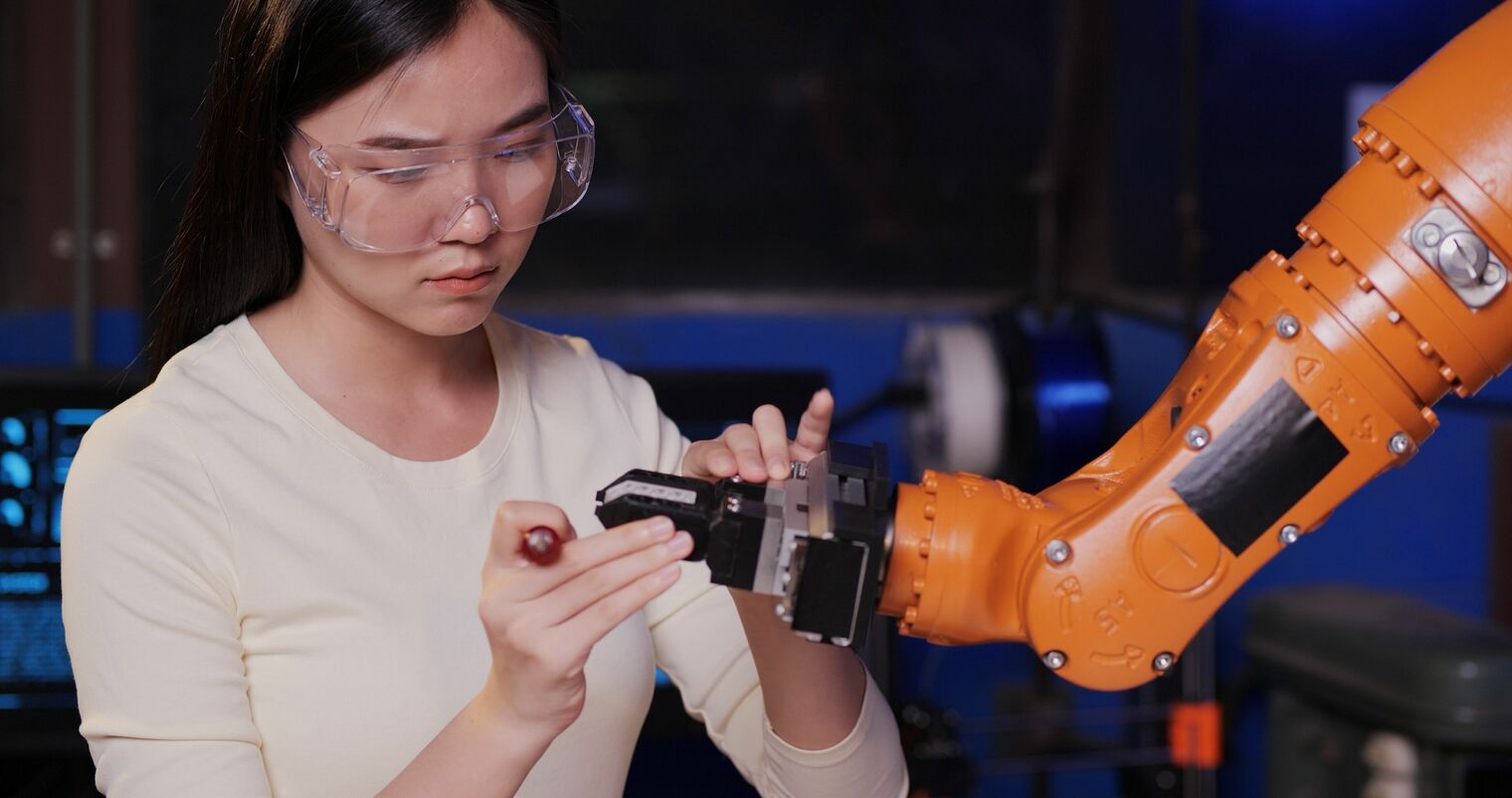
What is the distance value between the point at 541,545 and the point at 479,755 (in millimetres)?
167

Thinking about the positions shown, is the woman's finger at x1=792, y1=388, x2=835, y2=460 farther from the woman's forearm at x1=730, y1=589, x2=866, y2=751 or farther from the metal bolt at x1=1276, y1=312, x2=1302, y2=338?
the metal bolt at x1=1276, y1=312, x2=1302, y2=338

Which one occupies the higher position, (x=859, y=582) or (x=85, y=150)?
(x=85, y=150)

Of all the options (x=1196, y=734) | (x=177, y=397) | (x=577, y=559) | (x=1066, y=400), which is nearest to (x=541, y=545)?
(x=577, y=559)

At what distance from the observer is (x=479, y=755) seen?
973 mm

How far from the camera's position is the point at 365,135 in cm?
109

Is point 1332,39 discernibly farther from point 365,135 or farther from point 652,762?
point 365,135

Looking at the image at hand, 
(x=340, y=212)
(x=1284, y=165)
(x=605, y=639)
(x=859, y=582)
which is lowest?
(x=605, y=639)

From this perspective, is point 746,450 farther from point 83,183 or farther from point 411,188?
point 83,183

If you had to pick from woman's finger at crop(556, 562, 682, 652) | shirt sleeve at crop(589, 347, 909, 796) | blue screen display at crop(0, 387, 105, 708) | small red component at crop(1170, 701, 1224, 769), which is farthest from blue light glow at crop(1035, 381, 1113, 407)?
woman's finger at crop(556, 562, 682, 652)

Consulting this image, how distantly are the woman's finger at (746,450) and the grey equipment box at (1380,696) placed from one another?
137cm

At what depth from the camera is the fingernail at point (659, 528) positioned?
93 cm

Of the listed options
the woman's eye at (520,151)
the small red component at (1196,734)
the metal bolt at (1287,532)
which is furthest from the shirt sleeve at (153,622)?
the small red component at (1196,734)

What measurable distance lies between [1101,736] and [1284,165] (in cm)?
121

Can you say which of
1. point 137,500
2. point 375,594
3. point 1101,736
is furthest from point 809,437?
point 1101,736
